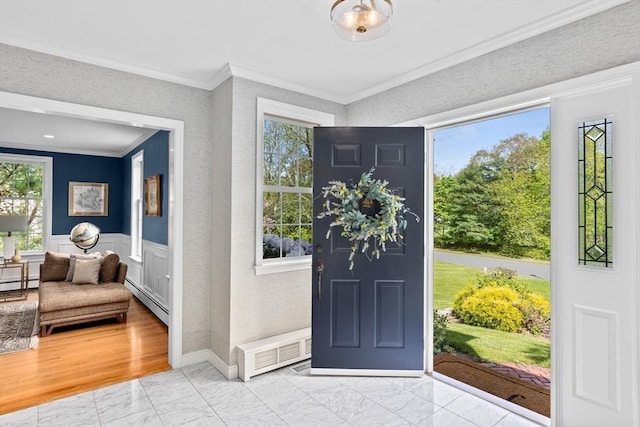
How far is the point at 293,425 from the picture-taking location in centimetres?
228

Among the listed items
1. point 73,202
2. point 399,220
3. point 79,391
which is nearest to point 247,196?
point 399,220

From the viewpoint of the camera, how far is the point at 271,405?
8.27 feet

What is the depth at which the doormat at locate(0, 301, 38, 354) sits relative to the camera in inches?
141

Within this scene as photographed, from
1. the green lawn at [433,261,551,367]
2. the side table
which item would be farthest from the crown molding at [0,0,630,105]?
the side table

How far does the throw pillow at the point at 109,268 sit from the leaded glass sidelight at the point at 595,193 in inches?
203

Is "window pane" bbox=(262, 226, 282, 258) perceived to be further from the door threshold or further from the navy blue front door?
the door threshold

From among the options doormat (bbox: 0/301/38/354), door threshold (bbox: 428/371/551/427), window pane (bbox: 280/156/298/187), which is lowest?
door threshold (bbox: 428/371/551/427)

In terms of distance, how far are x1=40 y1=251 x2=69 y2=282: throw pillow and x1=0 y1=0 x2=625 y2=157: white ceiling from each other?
335 cm

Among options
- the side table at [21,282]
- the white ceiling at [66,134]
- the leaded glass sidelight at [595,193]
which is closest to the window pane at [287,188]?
the leaded glass sidelight at [595,193]

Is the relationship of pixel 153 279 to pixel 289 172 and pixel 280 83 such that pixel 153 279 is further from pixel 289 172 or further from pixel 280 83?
pixel 280 83

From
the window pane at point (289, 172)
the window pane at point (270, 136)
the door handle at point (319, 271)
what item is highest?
the window pane at point (270, 136)

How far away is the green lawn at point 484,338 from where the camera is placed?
3.57 metres

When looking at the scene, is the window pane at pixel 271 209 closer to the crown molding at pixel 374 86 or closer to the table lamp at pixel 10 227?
the crown molding at pixel 374 86

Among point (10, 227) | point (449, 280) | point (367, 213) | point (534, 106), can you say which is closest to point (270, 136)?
Answer: point (367, 213)
